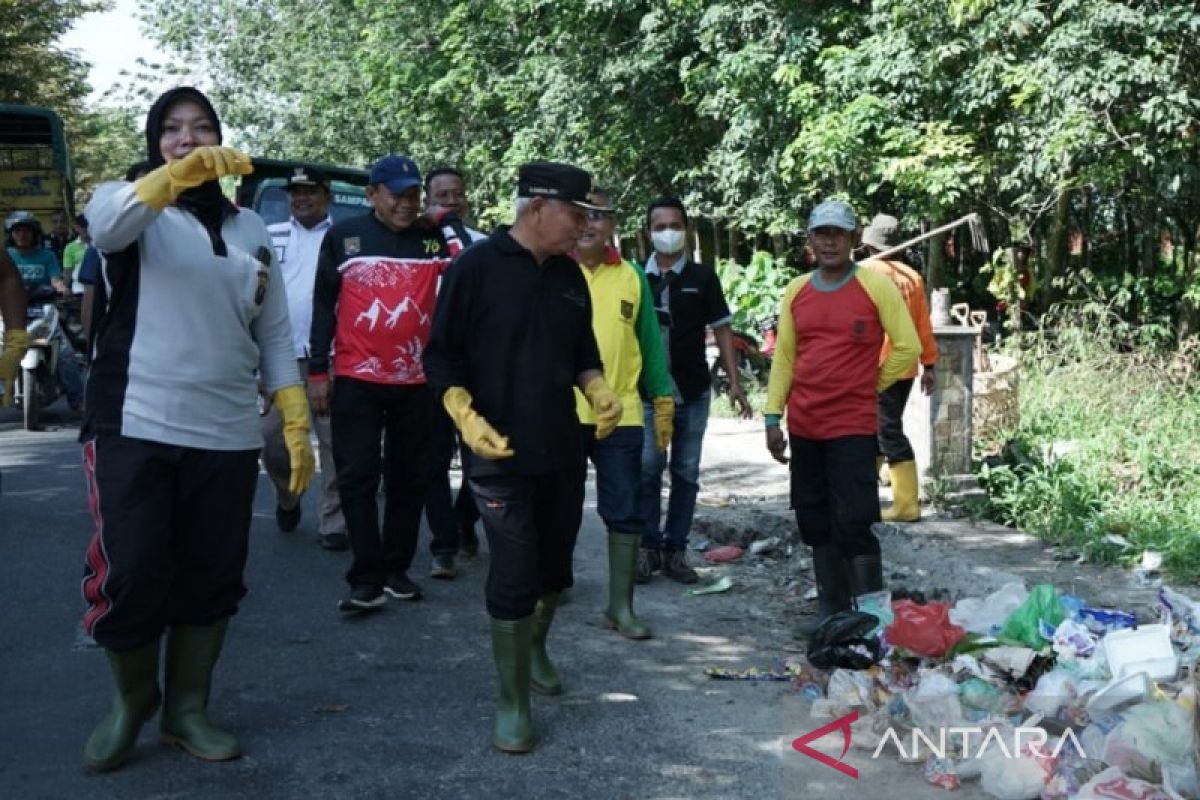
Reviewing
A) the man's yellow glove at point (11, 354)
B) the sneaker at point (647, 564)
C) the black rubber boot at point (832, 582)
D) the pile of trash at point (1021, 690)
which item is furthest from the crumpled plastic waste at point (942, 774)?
the man's yellow glove at point (11, 354)

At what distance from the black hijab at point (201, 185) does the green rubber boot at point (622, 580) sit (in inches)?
94.0

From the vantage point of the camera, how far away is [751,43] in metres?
15.4

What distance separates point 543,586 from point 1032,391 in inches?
294

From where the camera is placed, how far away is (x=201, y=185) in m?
4.23

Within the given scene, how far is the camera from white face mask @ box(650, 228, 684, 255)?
6.76m

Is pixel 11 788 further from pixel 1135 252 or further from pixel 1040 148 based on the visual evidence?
pixel 1135 252

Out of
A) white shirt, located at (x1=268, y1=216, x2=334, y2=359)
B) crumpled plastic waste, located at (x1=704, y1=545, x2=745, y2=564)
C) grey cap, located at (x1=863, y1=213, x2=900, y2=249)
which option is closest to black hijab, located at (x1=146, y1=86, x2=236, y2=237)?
white shirt, located at (x1=268, y1=216, x2=334, y2=359)

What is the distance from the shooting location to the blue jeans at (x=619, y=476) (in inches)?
235

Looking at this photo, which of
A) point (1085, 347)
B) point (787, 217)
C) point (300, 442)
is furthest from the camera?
point (787, 217)

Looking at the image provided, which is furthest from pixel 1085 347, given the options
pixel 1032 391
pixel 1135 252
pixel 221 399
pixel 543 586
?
pixel 221 399

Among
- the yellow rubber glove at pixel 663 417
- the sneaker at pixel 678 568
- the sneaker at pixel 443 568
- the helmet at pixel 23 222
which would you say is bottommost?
the sneaker at pixel 678 568

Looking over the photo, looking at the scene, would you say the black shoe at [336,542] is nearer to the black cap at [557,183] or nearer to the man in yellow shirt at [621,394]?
the man in yellow shirt at [621,394]

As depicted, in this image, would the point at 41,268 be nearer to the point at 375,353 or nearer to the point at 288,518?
the point at 288,518

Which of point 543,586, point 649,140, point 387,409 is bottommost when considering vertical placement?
point 543,586
